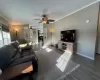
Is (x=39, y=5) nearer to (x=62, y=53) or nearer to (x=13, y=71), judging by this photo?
(x=13, y=71)

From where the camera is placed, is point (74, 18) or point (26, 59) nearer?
point (26, 59)

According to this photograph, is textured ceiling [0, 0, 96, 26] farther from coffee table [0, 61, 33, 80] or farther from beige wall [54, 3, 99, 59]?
coffee table [0, 61, 33, 80]

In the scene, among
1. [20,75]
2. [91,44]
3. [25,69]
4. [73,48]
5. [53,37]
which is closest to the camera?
[20,75]

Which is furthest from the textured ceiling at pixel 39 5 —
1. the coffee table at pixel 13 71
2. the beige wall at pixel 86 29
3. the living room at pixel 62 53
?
the coffee table at pixel 13 71

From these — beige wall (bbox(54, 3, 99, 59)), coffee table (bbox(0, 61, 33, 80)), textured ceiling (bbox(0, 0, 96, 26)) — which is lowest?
coffee table (bbox(0, 61, 33, 80))

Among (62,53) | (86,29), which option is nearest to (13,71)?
(62,53)

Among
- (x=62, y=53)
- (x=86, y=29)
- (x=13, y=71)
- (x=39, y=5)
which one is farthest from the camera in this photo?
(x=62, y=53)

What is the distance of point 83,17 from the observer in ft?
12.6

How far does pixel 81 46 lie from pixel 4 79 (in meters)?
3.87

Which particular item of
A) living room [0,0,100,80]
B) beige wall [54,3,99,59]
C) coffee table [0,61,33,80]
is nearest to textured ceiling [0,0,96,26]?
living room [0,0,100,80]

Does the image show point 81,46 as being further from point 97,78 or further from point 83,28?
point 97,78

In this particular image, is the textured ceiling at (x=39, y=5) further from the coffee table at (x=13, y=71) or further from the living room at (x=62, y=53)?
the coffee table at (x=13, y=71)

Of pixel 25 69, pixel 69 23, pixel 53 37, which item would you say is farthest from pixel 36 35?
pixel 25 69

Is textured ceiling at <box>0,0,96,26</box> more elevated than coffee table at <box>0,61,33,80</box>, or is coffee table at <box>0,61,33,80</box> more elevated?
textured ceiling at <box>0,0,96,26</box>
